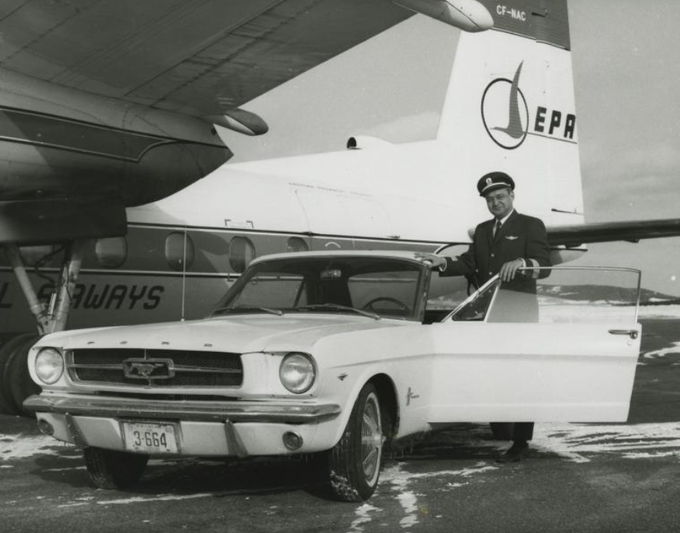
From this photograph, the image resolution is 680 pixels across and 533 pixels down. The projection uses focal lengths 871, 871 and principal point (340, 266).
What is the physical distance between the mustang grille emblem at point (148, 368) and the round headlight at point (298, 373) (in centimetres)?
61

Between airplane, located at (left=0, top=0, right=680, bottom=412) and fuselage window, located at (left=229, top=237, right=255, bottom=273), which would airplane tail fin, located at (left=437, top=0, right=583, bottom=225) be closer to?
airplane, located at (left=0, top=0, right=680, bottom=412)

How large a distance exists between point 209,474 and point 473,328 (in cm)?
186

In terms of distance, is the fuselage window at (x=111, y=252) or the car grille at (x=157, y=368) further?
the fuselage window at (x=111, y=252)

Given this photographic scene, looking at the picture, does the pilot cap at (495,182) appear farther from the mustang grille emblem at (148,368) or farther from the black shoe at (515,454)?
the mustang grille emblem at (148,368)

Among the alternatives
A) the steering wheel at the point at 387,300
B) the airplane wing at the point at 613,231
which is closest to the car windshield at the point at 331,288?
the steering wheel at the point at 387,300

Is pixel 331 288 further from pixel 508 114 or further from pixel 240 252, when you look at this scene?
pixel 508 114

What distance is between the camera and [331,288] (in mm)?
5914

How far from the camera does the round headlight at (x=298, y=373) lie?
430 centimetres

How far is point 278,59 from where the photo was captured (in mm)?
8453

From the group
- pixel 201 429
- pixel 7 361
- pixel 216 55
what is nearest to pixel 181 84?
pixel 216 55

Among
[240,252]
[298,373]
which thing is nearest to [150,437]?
[298,373]

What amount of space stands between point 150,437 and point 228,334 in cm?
66

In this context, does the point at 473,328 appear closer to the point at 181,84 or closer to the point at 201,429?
the point at 201,429

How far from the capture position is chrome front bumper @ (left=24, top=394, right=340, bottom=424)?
13.8ft
